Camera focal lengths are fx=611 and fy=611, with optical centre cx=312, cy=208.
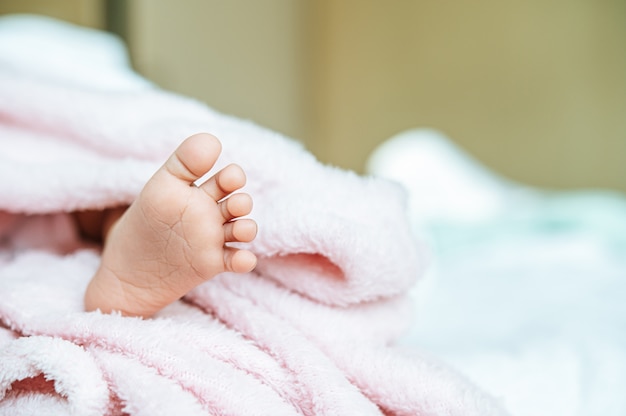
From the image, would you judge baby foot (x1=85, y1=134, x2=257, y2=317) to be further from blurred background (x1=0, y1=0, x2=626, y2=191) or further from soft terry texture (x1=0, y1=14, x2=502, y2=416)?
blurred background (x1=0, y1=0, x2=626, y2=191)

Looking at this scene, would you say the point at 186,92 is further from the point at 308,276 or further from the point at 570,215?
the point at 308,276

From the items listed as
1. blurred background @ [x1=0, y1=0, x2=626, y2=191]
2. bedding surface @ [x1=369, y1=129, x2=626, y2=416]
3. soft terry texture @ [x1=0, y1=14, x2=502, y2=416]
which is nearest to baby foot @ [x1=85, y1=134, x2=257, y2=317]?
soft terry texture @ [x1=0, y1=14, x2=502, y2=416]

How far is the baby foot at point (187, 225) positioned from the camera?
1.21 feet

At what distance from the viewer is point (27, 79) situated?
1.96 feet

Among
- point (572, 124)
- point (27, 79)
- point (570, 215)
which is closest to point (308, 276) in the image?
point (27, 79)

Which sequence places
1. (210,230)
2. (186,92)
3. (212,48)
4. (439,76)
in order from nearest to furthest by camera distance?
(210,230)
(186,92)
(212,48)
(439,76)

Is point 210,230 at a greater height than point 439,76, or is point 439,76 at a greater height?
point 439,76

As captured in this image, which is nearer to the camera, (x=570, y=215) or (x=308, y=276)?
(x=308, y=276)

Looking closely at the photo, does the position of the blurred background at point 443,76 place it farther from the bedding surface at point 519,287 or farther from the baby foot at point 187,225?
the baby foot at point 187,225

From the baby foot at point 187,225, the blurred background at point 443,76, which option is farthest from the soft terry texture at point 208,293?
the blurred background at point 443,76

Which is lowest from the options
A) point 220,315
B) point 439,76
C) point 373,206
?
point 220,315

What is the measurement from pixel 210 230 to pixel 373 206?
137 millimetres

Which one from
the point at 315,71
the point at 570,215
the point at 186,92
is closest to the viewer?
the point at 570,215

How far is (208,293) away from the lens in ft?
1.51
